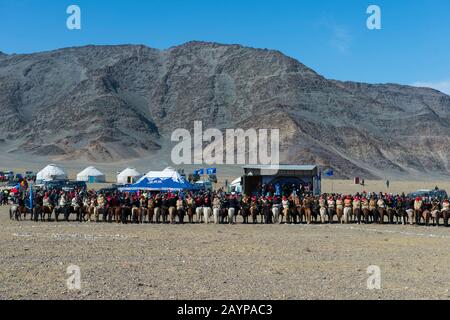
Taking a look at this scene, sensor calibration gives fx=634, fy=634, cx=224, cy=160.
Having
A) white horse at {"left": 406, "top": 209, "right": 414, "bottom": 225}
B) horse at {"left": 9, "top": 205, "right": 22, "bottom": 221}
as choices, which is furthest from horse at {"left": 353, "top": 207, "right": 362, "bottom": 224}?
horse at {"left": 9, "top": 205, "right": 22, "bottom": 221}

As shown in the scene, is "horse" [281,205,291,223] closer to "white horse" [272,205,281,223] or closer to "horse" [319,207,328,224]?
"white horse" [272,205,281,223]

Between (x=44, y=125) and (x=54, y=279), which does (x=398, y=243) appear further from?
(x=44, y=125)

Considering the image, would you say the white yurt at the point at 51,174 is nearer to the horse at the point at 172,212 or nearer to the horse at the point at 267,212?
the horse at the point at 172,212

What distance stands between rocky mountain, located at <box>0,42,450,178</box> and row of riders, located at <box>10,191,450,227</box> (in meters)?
86.9

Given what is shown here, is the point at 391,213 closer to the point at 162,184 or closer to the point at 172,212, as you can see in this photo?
the point at 172,212

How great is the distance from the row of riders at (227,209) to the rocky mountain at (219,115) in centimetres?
8689

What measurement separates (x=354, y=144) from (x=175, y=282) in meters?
131

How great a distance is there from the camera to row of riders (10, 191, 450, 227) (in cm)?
3148

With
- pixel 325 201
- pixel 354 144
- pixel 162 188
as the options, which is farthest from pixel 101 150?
Answer: pixel 325 201

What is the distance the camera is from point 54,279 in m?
13.9

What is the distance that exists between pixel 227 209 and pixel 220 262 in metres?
15.0

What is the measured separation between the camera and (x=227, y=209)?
1259 inches

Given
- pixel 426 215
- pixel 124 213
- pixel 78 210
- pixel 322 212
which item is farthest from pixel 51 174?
pixel 426 215
